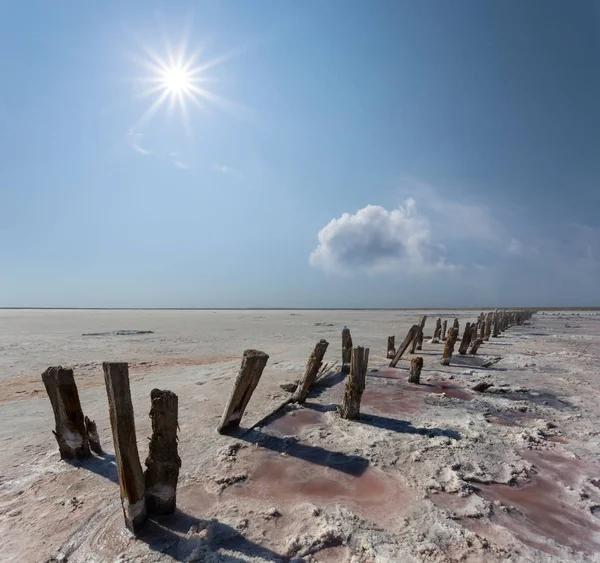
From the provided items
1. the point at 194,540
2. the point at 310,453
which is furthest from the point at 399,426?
the point at 194,540

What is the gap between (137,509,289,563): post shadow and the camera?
3.40m

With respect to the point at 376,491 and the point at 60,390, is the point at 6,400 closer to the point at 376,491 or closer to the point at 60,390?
the point at 60,390

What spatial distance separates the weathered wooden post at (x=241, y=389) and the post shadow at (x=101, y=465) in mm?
1859

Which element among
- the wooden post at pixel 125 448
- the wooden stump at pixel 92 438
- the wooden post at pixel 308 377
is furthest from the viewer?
the wooden post at pixel 308 377

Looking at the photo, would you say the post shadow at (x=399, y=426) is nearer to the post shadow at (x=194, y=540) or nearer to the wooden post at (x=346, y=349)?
the post shadow at (x=194, y=540)

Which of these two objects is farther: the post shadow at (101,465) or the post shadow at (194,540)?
the post shadow at (101,465)

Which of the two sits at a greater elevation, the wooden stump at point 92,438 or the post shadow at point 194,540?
the wooden stump at point 92,438

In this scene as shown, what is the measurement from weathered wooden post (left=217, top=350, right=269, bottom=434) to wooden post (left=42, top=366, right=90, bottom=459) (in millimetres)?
2284

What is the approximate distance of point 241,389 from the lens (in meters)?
6.66

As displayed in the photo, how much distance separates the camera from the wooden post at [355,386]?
24.1 feet

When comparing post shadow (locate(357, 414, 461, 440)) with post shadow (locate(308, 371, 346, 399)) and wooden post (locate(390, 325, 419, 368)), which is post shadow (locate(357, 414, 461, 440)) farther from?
wooden post (locate(390, 325, 419, 368))

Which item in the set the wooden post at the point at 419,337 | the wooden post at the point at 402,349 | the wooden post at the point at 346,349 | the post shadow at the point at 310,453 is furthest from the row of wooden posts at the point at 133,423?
the wooden post at the point at 419,337

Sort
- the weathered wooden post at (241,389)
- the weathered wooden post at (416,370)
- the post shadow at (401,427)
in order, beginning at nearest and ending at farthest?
the post shadow at (401,427), the weathered wooden post at (241,389), the weathered wooden post at (416,370)

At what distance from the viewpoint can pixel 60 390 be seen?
5340mm
